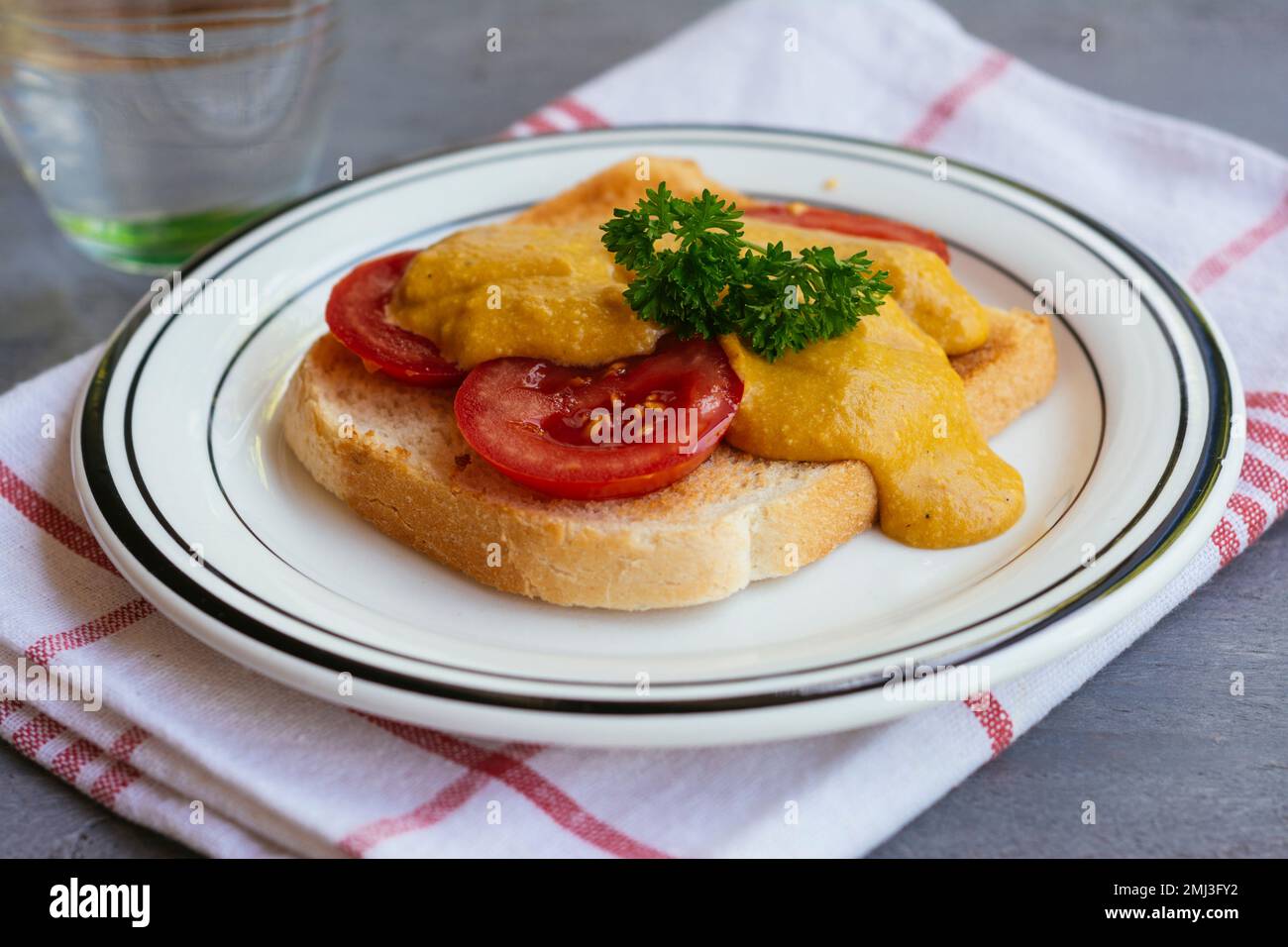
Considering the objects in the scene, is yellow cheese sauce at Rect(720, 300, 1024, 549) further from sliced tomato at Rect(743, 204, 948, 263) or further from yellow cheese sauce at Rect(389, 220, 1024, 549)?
sliced tomato at Rect(743, 204, 948, 263)

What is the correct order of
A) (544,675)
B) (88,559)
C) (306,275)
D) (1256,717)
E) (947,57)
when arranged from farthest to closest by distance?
(947,57)
(306,275)
(88,559)
(1256,717)
(544,675)

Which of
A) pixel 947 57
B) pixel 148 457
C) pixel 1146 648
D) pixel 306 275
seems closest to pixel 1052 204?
pixel 947 57

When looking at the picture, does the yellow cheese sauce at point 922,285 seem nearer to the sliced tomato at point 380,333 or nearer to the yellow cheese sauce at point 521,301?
the yellow cheese sauce at point 521,301

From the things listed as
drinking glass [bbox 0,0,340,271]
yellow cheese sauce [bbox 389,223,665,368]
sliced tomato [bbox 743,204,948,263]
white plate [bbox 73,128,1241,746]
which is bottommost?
white plate [bbox 73,128,1241,746]

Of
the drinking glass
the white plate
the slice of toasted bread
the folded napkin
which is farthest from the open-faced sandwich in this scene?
the drinking glass

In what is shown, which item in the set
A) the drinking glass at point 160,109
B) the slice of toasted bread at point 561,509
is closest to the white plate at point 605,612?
the slice of toasted bread at point 561,509

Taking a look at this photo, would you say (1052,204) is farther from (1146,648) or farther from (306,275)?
(306,275)
